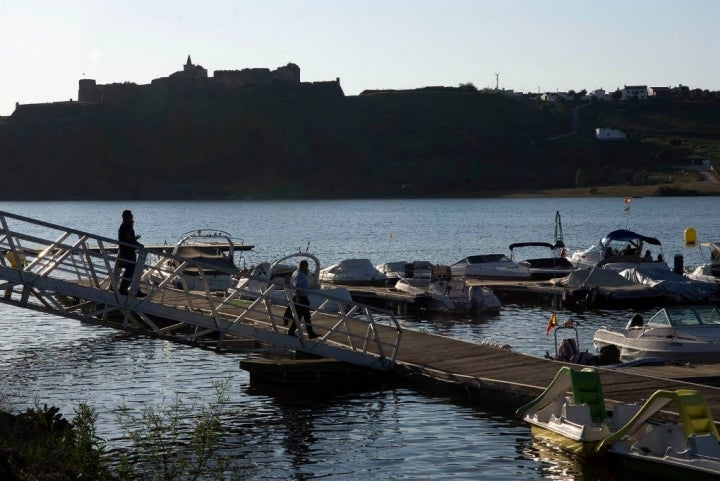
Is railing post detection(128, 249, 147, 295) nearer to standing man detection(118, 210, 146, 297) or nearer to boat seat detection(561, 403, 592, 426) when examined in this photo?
standing man detection(118, 210, 146, 297)

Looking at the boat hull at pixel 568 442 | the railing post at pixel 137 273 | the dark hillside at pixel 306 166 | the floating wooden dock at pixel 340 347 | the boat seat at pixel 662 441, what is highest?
the dark hillside at pixel 306 166

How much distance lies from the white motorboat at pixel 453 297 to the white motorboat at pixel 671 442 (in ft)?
80.4

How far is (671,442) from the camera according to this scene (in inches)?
749

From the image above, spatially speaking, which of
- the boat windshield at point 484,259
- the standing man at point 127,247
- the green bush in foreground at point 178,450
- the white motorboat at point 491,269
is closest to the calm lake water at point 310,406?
the green bush in foreground at point 178,450

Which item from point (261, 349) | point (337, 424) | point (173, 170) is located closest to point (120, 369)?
point (261, 349)

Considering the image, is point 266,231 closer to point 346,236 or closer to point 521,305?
point 346,236

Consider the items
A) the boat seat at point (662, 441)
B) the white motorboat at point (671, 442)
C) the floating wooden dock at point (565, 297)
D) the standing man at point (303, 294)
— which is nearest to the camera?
the white motorboat at point (671, 442)

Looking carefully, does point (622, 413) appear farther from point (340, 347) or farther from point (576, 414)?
point (340, 347)

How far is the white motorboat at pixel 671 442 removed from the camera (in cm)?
1809

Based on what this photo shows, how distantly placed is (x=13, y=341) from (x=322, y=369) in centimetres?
1362

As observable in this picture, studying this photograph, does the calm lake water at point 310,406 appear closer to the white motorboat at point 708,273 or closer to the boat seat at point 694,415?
the boat seat at point 694,415

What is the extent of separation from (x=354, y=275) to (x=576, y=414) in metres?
33.9

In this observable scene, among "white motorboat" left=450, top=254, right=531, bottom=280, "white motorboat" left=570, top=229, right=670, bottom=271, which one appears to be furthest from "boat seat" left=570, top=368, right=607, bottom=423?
"white motorboat" left=450, top=254, right=531, bottom=280

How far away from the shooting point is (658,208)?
171 m
